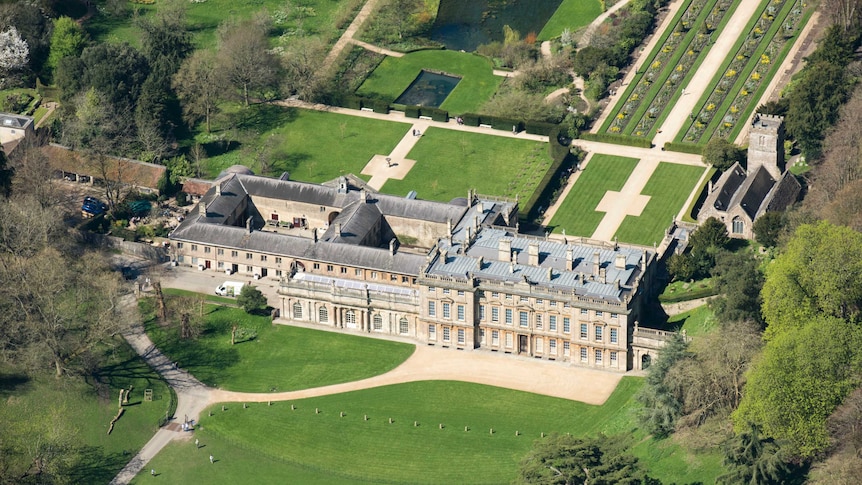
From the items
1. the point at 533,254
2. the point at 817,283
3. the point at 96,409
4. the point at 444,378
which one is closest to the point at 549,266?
the point at 533,254

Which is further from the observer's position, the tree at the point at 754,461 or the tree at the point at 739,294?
the tree at the point at 739,294

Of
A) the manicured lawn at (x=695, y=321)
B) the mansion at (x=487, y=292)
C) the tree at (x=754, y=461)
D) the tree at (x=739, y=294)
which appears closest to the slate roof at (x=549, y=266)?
the mansion at (x=487, y=292)

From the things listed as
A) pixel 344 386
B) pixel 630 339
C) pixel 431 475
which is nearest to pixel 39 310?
pixel 344 386

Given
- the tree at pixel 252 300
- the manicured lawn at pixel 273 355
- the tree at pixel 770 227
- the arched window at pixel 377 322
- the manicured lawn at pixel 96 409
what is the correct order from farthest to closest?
the tree at pixel 252 300 < the tree at pixel 770 227 < the arched window at pixel 377 322 < the manicured lawn at pixel 273 355 < the manicured lawn at pixel 96 409

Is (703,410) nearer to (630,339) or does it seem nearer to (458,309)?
(630,339)

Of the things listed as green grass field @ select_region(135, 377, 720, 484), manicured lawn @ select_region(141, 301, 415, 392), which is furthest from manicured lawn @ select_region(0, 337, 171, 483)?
manicured lawn @ select_region(141, 301, 415, 392)

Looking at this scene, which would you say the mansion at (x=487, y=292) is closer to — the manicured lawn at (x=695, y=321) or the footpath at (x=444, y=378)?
the footpath at (x=444, y=378)

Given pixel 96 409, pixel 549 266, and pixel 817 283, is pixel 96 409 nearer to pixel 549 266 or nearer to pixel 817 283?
pixel 549 266
